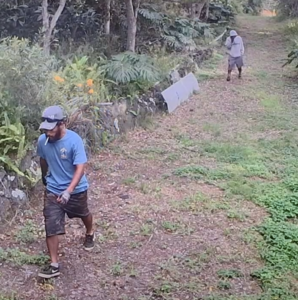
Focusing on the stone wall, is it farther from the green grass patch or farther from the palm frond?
the green grass patch

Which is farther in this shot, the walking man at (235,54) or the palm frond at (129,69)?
the walking man at (235,54)

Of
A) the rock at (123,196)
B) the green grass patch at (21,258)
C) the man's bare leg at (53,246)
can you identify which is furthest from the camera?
the rock at (123,196)

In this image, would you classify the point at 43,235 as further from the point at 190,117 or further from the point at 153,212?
the point at 190,117

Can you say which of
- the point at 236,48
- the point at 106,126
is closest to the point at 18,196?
the point at 106,126

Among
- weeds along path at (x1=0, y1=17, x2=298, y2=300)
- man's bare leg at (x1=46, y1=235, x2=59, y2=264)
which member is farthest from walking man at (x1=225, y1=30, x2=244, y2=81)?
man's bare leg at (x1=46, y1=235, x2=59, y2=264)

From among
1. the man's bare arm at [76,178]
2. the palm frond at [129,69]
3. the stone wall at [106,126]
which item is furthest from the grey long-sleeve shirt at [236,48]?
the man's bare arm at [76,178]

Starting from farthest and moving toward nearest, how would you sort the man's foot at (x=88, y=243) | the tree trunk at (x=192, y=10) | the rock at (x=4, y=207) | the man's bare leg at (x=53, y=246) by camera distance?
the tree trunk at (x=192, y=10) → the rock at (x=4, y=207) → the man's foot at (x=88, y=243) → the man's bare leg at (x=53, y=246)

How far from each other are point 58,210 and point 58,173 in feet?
1.05

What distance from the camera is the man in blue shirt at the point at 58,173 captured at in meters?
4.16

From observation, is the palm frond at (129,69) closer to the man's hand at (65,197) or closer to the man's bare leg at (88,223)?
the man's bare leg at (88,223)

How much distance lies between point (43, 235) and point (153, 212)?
130 cm

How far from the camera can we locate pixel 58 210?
432 centimetres

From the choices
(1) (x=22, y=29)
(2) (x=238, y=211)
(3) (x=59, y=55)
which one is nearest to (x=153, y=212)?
(2) (x=238, y=211)

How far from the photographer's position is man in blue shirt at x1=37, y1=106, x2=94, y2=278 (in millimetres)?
4164
